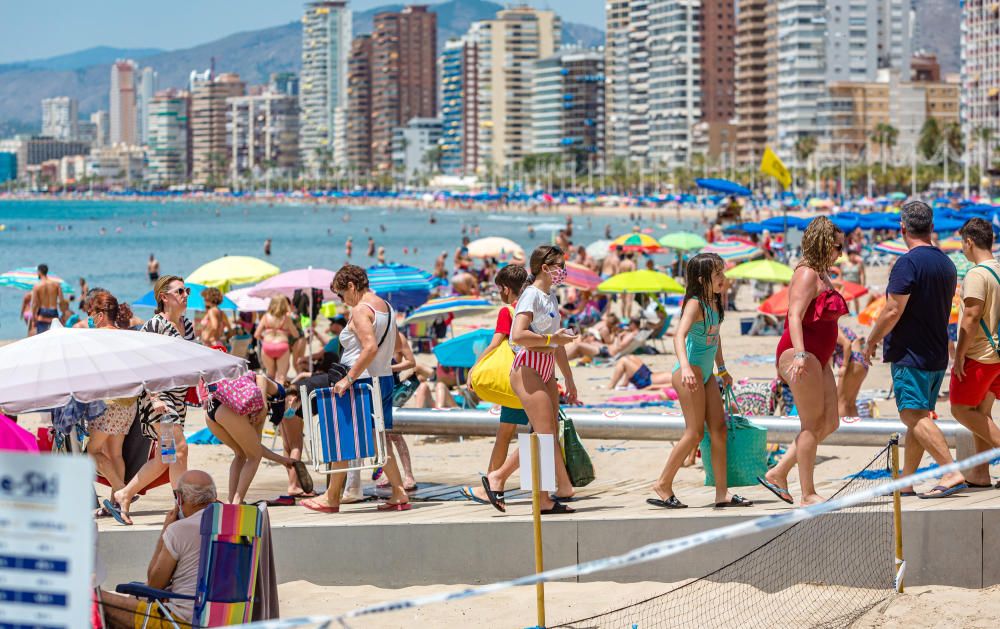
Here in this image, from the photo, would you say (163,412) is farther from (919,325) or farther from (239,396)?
(919,325)

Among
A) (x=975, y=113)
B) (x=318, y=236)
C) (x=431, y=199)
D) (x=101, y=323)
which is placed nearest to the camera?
(x=101, y=323)

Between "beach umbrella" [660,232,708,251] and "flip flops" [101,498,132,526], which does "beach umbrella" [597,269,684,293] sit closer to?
"flip flops" [101,498,132,526]

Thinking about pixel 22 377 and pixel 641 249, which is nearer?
pixel 22 377

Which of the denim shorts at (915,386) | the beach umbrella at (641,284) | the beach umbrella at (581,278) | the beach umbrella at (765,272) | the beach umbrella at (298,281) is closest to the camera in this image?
the denim shorts at (915,386)

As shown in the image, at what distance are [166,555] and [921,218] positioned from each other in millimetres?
3766

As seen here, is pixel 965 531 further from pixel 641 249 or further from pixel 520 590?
pixel 641 249

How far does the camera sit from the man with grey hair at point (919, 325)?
21.5 feet

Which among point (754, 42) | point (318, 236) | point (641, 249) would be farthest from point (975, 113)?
point (641, 249)

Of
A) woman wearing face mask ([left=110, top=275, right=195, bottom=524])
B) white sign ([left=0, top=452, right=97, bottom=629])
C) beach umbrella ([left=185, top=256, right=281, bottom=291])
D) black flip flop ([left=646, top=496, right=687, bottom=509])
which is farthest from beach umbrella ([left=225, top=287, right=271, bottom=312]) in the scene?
white sign ([left=0, top=452, right=97, bottom=629])

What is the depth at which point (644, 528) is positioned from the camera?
6.61 m

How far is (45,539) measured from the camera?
9.97 feet

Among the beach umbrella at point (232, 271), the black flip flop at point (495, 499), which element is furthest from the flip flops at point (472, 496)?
the beach umbrella at point (232, 271)

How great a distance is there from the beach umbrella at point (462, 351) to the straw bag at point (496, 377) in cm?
398

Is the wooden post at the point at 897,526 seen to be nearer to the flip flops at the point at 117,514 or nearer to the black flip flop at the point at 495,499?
the black flip flop at the point at 495,499
